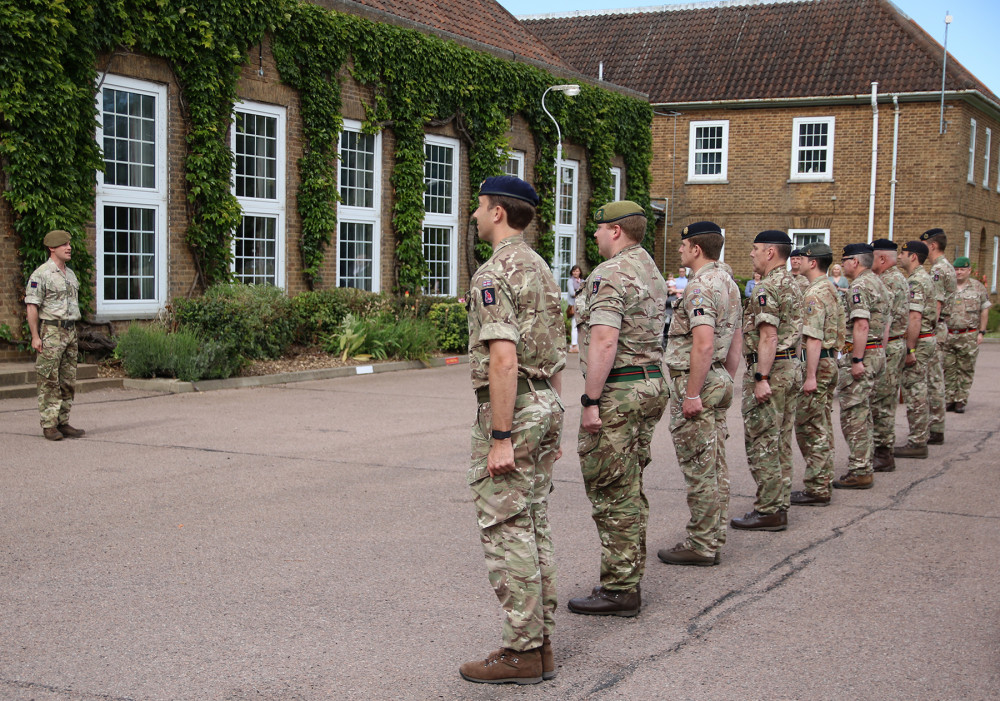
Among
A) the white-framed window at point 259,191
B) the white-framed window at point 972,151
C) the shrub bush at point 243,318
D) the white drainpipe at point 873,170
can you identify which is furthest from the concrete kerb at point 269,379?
the white-framed window at point 972,151

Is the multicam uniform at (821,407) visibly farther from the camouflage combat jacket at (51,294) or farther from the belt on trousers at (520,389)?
the camouflage combat jacket at (51,294)

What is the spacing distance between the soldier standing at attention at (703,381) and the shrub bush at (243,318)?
9689mm

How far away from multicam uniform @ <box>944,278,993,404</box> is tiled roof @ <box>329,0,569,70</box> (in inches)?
467

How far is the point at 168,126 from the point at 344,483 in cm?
973

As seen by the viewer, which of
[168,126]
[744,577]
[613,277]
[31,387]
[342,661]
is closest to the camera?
[342,661]

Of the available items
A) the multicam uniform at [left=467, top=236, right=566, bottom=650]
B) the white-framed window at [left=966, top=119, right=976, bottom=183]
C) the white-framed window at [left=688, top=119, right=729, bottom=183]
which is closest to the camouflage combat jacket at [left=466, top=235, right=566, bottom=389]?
the multicam uniform at [left=467, top=236, right=566, bottom=650]

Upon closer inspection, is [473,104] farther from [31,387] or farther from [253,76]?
[31,387]

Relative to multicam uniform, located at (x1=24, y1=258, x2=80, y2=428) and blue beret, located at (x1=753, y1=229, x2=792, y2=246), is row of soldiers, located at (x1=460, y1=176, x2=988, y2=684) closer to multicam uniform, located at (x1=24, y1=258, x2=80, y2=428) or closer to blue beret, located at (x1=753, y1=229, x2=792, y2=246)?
blue beret, located at (x1=753, y1=229, x2=792, y2=246)

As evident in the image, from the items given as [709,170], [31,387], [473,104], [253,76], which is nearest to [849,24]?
[709,170]

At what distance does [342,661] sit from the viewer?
14.9 feet

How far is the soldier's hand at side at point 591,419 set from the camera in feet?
16.8

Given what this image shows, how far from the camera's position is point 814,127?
33.1 m

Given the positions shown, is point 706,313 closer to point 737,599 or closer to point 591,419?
point 591,419

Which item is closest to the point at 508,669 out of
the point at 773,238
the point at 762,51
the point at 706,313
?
the point at 706,313
